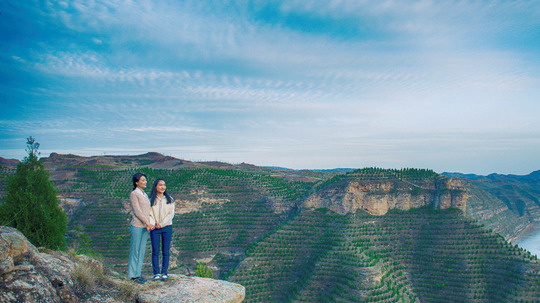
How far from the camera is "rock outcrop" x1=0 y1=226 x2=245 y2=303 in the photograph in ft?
21.7

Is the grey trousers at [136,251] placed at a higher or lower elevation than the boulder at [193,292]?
higher

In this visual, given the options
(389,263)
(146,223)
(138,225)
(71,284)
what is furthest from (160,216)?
(389,263)

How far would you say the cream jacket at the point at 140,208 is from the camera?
1016 centimetres

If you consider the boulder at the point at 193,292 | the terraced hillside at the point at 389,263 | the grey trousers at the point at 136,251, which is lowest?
the terraced hillside at the point at 389,263

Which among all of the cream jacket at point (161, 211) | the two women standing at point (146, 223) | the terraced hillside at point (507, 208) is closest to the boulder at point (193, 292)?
the two women standing at point (146, 223)

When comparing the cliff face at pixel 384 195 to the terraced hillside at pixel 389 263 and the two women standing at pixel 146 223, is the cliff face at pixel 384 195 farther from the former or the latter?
the two women standing at pixel 146 223

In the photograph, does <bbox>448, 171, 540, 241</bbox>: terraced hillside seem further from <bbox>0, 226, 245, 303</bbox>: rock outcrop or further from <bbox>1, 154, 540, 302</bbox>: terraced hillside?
<bbox>0, 226, 245, 303</bbox>: rock outcrop

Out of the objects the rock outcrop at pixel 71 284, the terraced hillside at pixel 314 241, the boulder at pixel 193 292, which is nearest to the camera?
the rock outcrop at pixel 71 284

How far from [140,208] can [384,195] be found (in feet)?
169

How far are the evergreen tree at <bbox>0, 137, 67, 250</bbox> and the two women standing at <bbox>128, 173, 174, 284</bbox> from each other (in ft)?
30.9

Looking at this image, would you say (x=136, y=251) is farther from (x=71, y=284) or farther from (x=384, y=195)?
(x=384, y=195)

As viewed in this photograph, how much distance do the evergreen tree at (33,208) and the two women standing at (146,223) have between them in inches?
371

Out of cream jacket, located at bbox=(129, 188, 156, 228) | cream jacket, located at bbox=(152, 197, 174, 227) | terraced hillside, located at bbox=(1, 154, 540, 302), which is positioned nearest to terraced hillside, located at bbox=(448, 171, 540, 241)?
terraced hillside, located at bbox=(1, 154, 540, 302)

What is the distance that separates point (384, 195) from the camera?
54719 millimetres
